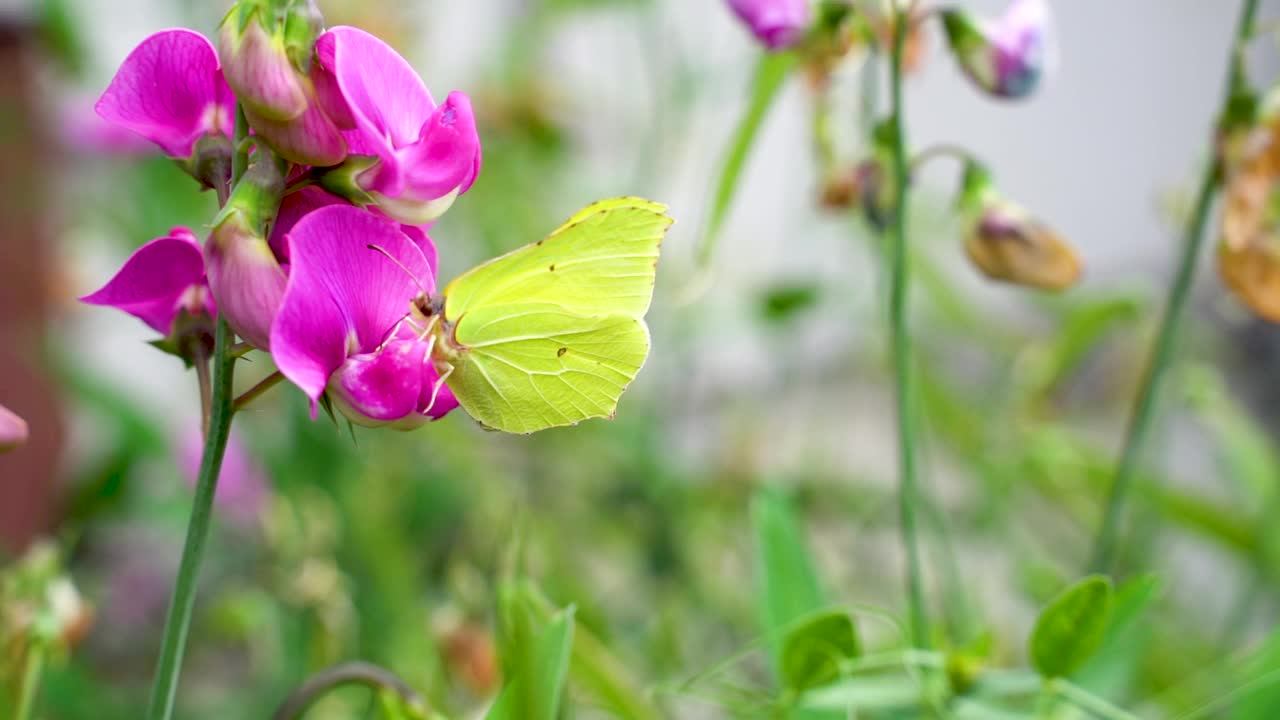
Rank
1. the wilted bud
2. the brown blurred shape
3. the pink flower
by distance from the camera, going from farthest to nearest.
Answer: the brown blurred shape, the pink flower, the wilted bud

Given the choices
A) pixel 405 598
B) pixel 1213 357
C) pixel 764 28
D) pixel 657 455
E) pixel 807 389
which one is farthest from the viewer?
pixel 807 389

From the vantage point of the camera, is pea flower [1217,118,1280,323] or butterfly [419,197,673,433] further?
pea flower [1217,118,1280,323]

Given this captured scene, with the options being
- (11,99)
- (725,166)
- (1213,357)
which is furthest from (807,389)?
(725,166)

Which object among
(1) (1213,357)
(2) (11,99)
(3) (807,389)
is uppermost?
(2) (11,99)

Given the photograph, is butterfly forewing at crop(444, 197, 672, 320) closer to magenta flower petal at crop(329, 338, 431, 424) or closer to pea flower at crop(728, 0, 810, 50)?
magenta flower petal at crop(329, 338, 431, 424)

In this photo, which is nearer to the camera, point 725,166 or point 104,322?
point 725,166

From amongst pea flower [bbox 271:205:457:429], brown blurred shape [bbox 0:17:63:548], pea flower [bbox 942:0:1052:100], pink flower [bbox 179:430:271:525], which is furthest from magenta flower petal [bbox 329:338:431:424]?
brown blurred shape [bbox 0:17:63:548]

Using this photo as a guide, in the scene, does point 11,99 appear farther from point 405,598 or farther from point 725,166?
point 725,166
